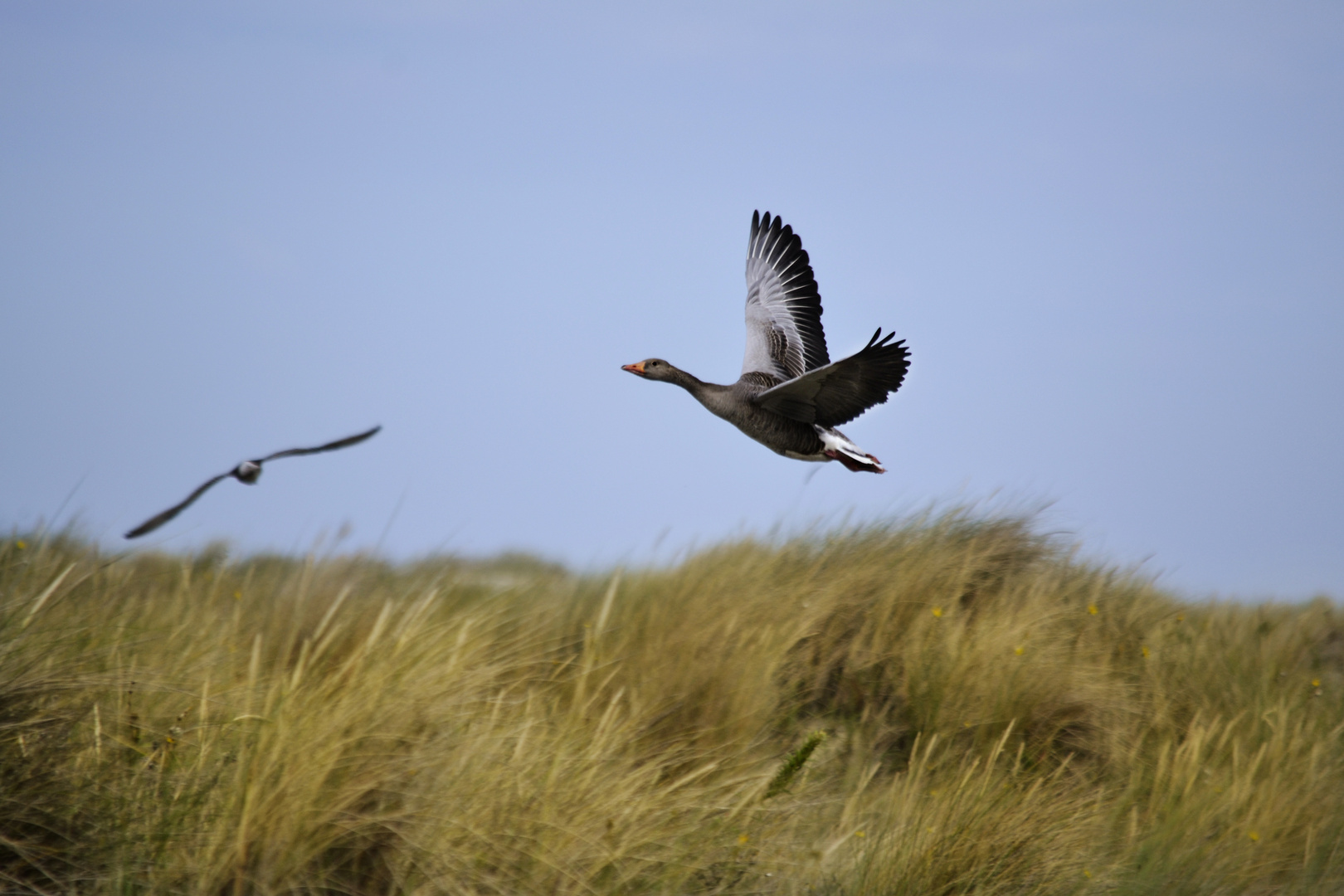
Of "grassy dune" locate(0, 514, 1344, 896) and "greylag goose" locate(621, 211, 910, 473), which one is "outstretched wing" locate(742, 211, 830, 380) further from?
"grassy dune" locate(0, 514, 1344, 896)

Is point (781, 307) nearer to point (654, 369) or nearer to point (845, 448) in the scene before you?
point (654, 369)

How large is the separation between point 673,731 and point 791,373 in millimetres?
2834

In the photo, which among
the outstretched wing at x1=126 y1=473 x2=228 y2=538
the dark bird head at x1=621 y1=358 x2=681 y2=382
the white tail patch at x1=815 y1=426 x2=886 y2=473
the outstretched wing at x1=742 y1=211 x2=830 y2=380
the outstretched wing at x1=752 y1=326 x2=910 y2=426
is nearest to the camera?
the outstretched wing at x1=126 y1=473 x2=228 y2=538

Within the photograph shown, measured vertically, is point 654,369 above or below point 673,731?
above

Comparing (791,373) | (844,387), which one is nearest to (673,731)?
(844,387)

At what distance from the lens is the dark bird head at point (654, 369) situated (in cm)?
651

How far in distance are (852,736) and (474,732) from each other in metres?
2.36

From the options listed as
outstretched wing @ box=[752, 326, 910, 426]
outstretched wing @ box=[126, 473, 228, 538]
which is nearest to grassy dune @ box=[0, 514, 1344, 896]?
outstretched wing @ box=[126, 473, 228, 538]

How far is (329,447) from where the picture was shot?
344 centimetres

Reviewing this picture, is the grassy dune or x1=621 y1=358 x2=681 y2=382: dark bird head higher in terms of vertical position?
x1=621 y1=358 x2=681 y2=382: dark bird head

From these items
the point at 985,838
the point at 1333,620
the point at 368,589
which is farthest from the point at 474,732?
the point at 1333,620

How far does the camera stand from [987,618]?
5.88 meters

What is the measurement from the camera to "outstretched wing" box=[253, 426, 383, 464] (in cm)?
340

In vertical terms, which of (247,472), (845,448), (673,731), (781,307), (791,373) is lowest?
(673,731)
